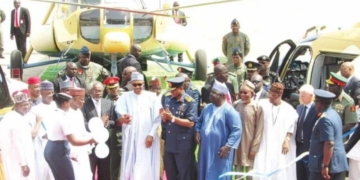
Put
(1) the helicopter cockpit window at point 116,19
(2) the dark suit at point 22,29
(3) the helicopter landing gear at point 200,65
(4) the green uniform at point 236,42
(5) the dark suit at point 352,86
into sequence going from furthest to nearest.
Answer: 1. (2) the dark suit at point 22,29
2. (3) the helicopter landing gear at point 200,65
3. (4) the green uniform at point 236,42
4. (1) the helicopter cockpit window at point 116,19
5. (5) the dark suit at point 352,86

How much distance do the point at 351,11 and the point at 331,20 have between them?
3.27 meters

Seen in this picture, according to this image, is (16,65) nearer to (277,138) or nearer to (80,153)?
(80,153)

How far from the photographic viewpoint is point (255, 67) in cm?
1068

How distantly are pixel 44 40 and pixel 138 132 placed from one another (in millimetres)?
6965

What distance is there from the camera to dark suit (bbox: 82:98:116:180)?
29.4ft

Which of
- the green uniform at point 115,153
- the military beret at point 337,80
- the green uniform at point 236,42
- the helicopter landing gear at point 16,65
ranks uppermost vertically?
the military beret at point 337,80

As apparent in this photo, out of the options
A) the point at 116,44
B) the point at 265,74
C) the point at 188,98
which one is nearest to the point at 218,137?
the point at 188,98

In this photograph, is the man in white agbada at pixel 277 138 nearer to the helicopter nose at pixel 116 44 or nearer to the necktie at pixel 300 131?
the necktie at pixel 300 131

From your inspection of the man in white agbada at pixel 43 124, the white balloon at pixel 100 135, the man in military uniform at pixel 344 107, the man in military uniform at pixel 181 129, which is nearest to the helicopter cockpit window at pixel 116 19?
the man in military uniform at pixel 181 129

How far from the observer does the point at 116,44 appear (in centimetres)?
1373

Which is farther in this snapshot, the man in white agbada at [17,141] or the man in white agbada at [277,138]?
the man in white agbada at [277,138]

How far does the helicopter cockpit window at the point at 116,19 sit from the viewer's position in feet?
47.1

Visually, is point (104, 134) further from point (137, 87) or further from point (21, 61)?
point (21, 61)

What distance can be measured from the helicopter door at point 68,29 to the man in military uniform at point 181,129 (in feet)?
19.4
